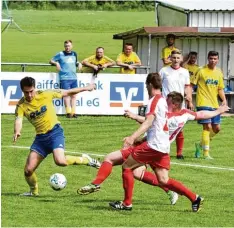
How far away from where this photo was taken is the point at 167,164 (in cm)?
1370

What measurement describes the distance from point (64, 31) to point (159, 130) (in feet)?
169

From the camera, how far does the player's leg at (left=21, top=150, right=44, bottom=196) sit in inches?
587

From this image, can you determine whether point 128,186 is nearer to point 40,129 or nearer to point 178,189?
point 178,189

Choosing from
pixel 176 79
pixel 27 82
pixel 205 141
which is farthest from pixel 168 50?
pixel 27 82

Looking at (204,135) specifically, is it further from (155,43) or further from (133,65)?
(155,43)

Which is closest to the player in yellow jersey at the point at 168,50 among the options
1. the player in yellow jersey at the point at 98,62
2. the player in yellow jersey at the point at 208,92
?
the player in yellow jersey at the point at 98,62

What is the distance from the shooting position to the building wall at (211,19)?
30656 mm

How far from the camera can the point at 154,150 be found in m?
13.6

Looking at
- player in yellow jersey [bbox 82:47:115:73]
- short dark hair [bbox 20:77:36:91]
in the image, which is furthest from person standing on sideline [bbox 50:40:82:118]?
short dark hair [bbox 20:77:36:91]

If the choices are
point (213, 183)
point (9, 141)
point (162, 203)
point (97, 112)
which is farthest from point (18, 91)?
point (162, 203)

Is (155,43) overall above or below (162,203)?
above

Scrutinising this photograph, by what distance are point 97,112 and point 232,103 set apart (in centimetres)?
388

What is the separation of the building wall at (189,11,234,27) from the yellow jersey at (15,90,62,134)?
Result: 16.0 meters

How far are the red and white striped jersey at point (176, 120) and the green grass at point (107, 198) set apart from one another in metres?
1.05
